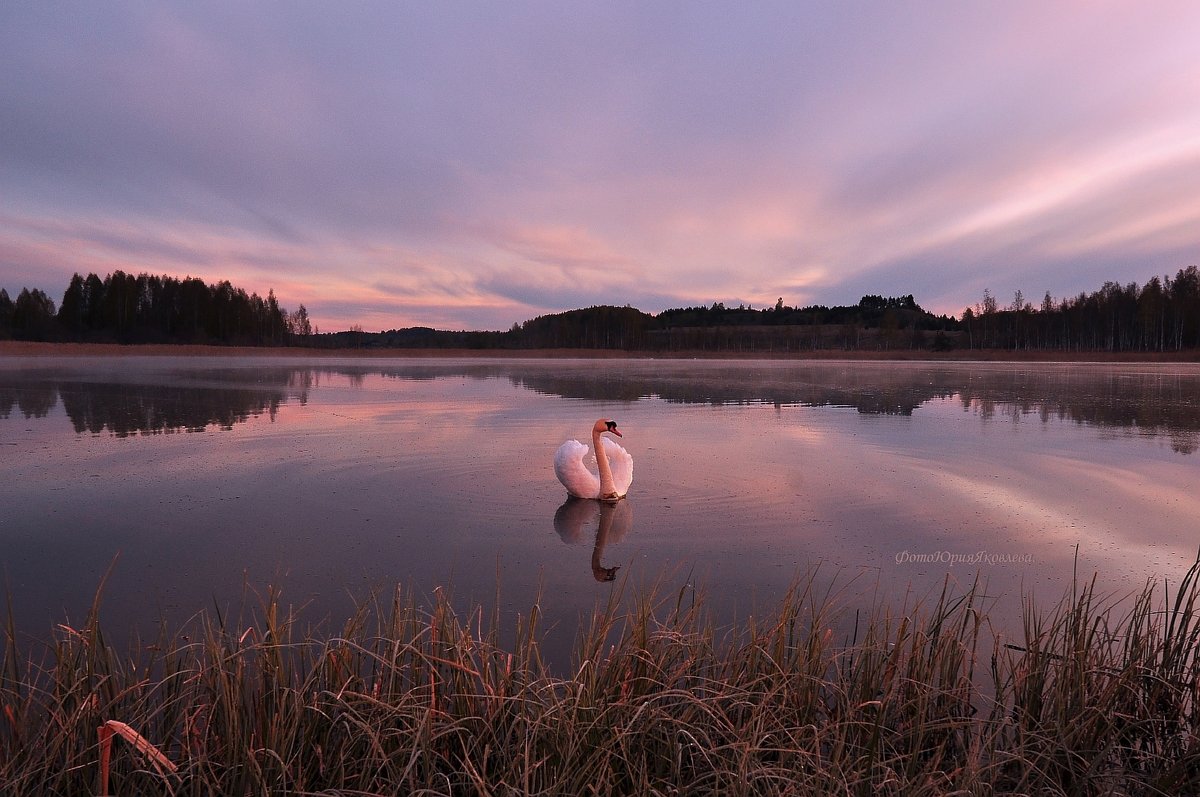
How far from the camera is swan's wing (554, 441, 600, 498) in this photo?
23.8 feet

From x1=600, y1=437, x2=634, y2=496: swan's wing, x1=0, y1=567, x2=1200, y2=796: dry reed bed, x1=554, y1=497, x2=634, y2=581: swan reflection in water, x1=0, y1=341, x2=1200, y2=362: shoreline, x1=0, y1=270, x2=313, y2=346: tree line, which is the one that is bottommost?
x1=554, y1=497, x2=634, y2=581: swan reflection in water

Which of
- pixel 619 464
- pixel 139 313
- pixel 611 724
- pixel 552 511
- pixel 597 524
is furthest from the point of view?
pixel 139 313

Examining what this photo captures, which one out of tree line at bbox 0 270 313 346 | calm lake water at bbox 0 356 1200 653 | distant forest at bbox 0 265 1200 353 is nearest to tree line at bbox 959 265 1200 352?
distant forest at bbox 0 265 1200 353

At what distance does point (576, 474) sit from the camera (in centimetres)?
723

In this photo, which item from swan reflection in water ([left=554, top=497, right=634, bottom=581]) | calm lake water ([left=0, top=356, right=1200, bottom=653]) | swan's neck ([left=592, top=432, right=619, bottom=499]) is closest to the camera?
calm lake water ([left=0, top=356, right=1200, bottom=653])

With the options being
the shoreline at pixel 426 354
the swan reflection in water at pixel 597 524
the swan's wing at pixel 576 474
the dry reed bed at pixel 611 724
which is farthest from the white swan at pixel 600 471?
the shoreline at pixel 426 354

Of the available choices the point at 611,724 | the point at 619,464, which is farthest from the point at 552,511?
the point at 611,724

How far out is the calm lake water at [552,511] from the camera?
478cm

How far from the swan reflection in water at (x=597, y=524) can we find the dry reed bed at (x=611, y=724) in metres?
2.28

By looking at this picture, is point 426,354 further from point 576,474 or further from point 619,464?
point 576,474

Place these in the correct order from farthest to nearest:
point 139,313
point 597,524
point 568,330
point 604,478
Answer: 1. point 568,330
2. point 139,313
3. point 604,478
4. point 597,524

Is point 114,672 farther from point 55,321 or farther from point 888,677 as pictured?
point 55,321

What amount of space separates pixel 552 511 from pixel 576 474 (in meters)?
0.51

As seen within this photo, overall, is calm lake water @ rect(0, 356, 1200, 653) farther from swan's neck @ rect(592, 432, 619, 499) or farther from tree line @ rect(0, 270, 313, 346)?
tree line @ rect(0, 270, 313, 346)
